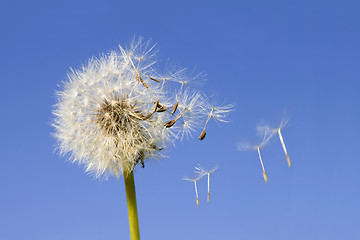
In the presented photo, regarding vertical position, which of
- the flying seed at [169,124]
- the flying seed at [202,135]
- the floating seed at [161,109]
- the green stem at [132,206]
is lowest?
the green stem at [132,206]

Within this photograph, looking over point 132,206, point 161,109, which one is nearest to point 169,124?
point 161,109

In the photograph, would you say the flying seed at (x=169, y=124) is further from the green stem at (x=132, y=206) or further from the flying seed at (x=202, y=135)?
the green stem at (x=132, y=206)

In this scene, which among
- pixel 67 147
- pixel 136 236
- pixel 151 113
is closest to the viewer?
pixel 136 236

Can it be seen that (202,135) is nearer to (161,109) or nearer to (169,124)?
(169,124)

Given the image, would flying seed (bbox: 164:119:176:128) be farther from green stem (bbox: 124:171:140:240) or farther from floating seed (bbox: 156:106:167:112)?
green stem (bbox: 124:171:140:240)

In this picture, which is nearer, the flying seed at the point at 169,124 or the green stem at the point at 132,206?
the green stem at the point at 132,206

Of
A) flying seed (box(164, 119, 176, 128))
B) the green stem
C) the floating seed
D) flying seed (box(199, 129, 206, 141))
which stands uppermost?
the floating seed

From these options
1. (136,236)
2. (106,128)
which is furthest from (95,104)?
(136,236)

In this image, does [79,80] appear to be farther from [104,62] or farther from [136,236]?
[136,236]
